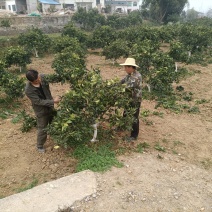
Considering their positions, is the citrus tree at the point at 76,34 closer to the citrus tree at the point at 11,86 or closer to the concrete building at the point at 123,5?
the citrus tree at the point at 11,86

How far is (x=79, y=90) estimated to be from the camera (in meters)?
4.53

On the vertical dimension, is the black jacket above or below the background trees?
below

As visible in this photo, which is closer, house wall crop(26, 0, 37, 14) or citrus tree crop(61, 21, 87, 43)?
citrus tree crop(61, 21, 87, 43)

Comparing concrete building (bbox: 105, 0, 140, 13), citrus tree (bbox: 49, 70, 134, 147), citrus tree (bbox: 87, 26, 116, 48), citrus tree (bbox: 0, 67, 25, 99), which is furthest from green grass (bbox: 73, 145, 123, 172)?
concrete building (bbox: 105, 0, 140, 13)

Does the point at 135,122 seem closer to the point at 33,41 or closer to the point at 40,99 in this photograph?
the point at 40,99

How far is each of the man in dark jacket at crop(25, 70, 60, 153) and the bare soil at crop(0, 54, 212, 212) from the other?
548 millimetres

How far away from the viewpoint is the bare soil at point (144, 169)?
147 inches

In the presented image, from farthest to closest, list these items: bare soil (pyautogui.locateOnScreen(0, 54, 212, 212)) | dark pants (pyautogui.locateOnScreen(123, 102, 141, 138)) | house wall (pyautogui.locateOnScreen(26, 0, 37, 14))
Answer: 1. house wall (pyautogui.locateOnScreen(26, 0, 37, 14))
2. dark pants (pyautogui.locateOnScreen(123, 102, 141, 138))
3. bare soil (pyautogui.locateOnScreen(0, 54, 212, 212))

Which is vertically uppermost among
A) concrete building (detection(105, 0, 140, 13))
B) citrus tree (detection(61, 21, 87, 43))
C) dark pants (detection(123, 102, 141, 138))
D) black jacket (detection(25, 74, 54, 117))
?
concrete building (detection(105, 0, 140, 13))

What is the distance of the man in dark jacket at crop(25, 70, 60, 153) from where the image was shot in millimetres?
4397

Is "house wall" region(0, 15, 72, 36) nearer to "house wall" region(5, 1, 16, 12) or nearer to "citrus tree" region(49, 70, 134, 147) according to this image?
"house wall" region(5, 1, 16, 12)

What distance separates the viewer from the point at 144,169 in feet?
14.6

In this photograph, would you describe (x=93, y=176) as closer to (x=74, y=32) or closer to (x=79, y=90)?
(x=79, y=90)

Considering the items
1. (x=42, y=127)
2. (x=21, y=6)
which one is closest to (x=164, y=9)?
(x=21, y=6)
